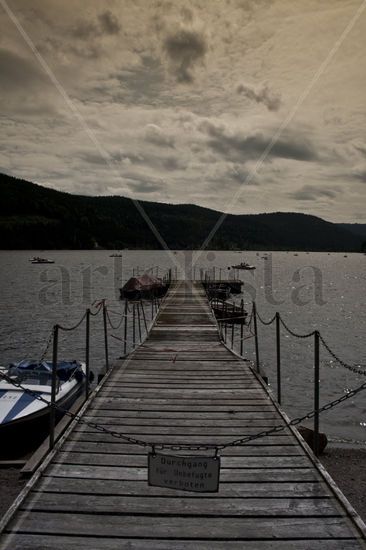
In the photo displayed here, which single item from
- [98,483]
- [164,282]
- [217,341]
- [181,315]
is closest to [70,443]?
[98,483]

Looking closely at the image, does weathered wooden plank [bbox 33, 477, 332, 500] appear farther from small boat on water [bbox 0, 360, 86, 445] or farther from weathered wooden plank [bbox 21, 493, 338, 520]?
small boat on water [bbox 0, 360, 86, 445]

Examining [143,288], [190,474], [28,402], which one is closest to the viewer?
[190,474]

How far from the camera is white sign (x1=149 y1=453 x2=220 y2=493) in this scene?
4691 millimetres

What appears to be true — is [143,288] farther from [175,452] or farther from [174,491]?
[174,491]

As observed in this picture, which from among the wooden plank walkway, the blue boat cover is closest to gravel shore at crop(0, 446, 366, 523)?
the wooden plank walkway

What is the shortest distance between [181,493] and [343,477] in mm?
4765

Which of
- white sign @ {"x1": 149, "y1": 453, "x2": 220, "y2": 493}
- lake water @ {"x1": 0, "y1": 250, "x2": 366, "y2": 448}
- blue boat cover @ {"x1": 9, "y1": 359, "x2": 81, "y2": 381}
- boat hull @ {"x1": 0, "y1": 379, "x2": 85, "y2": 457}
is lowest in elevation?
lake water @ {"x1": 0, "y1": 250, "x2": 366, "y2": 448}

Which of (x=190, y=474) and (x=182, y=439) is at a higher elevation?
(x=190, y=474)

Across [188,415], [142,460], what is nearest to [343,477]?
[188,415]

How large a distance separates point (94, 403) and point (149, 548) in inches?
177

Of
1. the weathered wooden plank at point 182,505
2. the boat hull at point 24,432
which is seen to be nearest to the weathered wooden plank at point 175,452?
the weathered wooden plank at point 182,505

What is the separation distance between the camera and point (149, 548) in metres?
4.23

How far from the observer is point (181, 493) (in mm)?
5246

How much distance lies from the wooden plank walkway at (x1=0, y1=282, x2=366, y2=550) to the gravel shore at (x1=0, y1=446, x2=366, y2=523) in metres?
1.41
